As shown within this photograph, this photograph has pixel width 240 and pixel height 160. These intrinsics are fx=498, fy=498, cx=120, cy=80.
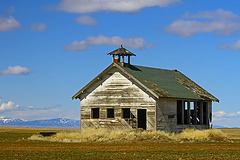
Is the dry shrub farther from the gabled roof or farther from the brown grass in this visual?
the brown grass

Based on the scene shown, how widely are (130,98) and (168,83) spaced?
18.4ft

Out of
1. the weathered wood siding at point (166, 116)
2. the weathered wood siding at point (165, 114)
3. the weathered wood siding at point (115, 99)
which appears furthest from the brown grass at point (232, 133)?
the weathered wood siding at point (115, 99)

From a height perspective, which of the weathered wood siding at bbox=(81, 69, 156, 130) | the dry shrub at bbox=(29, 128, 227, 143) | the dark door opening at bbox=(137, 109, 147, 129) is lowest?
the dry shrub at bbox=(29, 128, 227, 143)

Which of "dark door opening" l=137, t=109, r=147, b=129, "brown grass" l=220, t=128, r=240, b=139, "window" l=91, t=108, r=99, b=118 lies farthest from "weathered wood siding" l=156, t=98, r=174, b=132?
"brown grass" l=220, t=128, r=240, b=139

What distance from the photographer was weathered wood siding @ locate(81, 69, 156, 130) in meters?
41.9

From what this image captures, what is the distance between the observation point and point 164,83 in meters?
45.9

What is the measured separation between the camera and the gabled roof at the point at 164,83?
42281 mm

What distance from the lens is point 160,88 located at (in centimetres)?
4309

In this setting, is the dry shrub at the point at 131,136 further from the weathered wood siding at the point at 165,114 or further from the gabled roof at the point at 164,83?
the gabled roof at the point at 164,83

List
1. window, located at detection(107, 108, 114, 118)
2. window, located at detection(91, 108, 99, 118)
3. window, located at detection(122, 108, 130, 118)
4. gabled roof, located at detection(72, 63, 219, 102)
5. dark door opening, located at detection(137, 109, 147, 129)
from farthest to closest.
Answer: dark door opening, located at detection(137, 109, 147, 129) < window, located at detection(107, 108, 114, 118) < window, located at detection(91, 108, 99, 118) < window, located at detection(122, 108, 130, 118) < gabled roof, located at detection(72, 63, 219, 102)

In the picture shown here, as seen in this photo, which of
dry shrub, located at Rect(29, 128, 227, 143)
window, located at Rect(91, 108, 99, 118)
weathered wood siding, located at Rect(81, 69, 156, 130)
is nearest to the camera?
dry shrub, located at Rect(29, 128, 227, 143)

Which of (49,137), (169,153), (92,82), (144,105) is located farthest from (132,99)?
(169,153)

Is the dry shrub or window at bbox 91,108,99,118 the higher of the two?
window at bbox 91,108,99,118

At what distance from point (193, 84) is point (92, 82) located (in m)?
12.5
